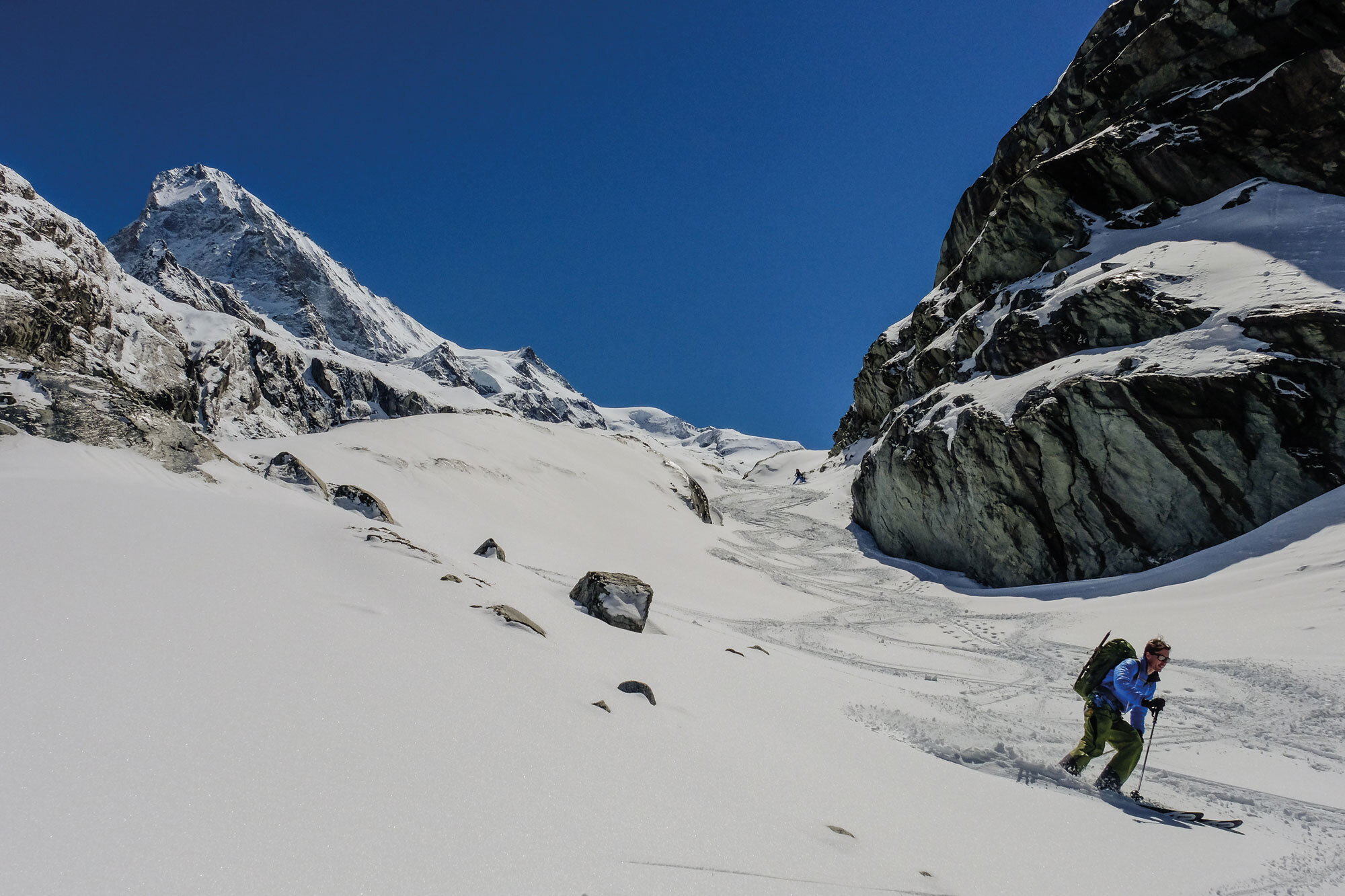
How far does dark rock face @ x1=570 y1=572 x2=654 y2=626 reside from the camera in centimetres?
855

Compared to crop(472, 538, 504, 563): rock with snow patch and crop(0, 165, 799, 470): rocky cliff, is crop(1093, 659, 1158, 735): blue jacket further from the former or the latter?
crop(0, 165, 799, 470): rocky cliff

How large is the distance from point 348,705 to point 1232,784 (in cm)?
794

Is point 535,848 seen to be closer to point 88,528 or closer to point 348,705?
point 348,705

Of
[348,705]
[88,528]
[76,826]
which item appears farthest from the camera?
[88,528]

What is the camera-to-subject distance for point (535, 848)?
9.30 feet

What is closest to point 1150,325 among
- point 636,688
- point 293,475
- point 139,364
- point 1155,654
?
point 1155,654

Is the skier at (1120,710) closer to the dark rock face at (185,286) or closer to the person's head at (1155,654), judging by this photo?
the person's head at (1155,654)

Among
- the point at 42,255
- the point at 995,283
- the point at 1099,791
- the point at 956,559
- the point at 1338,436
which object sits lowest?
the point at 1099,791

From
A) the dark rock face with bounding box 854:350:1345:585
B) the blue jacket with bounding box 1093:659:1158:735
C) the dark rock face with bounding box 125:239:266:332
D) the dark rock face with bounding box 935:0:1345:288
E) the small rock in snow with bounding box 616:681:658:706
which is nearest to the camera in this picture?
the small rock in snow with bounding box 616:681:658:706

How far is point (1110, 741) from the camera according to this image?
6.10 m

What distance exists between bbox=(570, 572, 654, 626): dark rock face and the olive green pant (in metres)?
5.24

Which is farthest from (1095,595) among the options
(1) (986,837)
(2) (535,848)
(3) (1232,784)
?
(2) (535,848)

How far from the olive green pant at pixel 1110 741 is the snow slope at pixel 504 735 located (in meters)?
0.41

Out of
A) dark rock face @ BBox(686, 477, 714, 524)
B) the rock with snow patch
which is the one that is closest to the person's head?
the rock with snow patch
